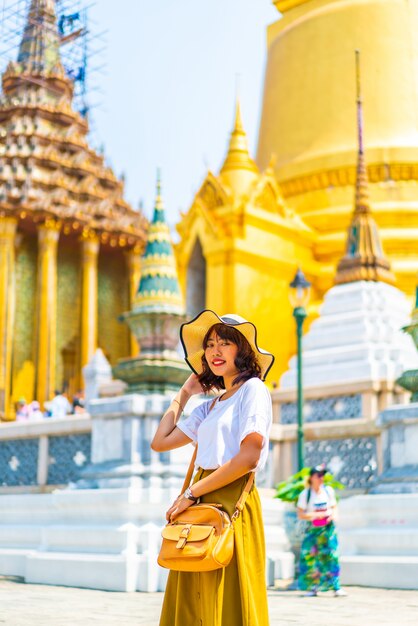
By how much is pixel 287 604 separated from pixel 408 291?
1142 cm

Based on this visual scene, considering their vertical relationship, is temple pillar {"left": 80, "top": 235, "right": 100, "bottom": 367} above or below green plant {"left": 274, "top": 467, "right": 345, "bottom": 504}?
above

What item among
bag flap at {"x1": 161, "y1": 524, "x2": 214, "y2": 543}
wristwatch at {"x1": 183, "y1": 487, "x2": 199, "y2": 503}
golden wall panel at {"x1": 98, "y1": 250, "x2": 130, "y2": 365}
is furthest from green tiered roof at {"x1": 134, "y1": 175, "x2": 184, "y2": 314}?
golden wall panel at {"x1": 98, "y1": 250, "x2": 130, "y2": 365}

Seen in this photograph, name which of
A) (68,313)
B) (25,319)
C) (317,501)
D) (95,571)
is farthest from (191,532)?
(68,313)

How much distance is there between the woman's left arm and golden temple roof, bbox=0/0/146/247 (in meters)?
21.1

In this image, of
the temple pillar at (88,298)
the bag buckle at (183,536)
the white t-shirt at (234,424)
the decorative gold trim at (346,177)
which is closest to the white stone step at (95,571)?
the white t-shirt at (234,424)

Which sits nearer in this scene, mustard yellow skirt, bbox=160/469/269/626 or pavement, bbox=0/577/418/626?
mustard yellow skirt, bbox=160/469/269/626

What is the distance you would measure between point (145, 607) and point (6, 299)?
1830cm

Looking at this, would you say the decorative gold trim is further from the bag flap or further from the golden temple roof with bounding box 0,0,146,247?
the bag flap

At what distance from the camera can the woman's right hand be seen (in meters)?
3.72

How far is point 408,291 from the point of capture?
56.4 feet

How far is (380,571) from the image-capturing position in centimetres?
748

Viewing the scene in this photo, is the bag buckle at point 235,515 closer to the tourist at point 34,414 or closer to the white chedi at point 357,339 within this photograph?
the white chedi at point 357,339

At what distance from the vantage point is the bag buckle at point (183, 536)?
3.22 meters

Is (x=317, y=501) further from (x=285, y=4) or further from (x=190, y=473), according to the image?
(x=285, y=4)
